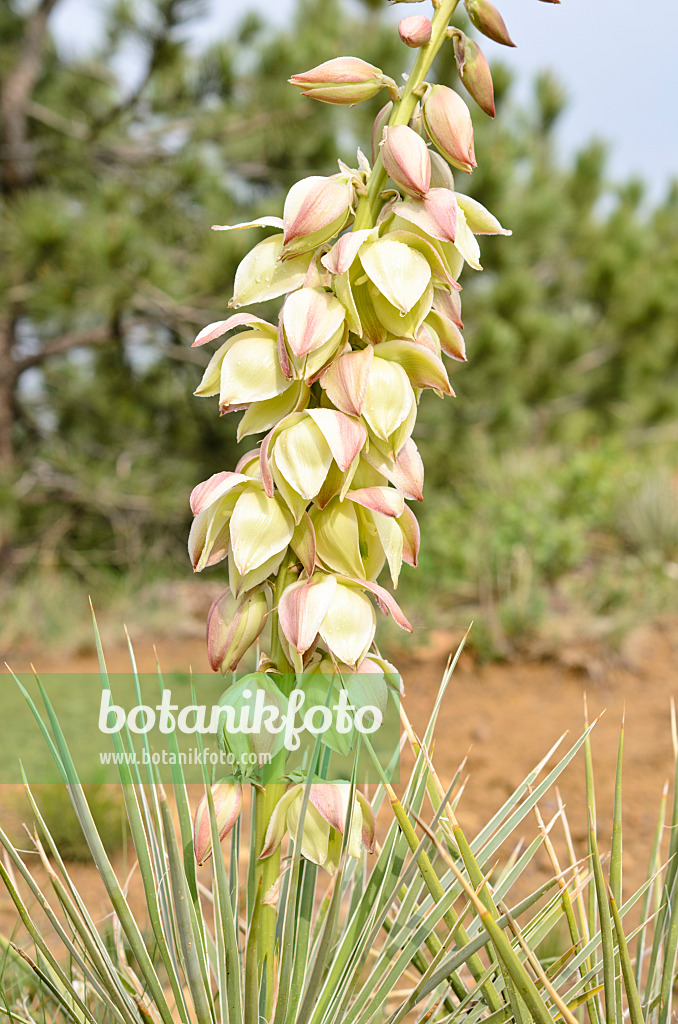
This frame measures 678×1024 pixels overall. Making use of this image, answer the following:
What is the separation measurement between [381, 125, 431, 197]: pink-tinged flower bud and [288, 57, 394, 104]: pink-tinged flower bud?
0.07 meters

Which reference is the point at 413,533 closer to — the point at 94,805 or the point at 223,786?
the point at 223,786

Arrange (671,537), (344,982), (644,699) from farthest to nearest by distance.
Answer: (671,537), (644,699), (344,982)

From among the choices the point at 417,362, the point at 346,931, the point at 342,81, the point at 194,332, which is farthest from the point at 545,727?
the point at 194,332

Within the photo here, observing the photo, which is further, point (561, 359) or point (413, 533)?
point (561, 359)

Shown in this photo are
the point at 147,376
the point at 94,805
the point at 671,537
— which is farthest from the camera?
the point at 147,376

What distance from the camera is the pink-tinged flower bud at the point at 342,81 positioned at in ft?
2.01

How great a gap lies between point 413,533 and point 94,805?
1.60 meters

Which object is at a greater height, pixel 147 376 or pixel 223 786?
pixel 223 786

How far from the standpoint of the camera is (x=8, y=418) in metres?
4.56

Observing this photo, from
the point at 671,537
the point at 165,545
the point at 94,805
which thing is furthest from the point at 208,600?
the point at 94,805

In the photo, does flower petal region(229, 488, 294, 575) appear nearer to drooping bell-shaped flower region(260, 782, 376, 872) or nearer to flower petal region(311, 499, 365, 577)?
flower petal region(311, 499, 365, 577)

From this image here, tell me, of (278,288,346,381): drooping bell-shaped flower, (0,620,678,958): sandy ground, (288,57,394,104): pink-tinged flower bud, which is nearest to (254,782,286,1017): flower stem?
(278,288,346,381): drooping bell-shaped flower

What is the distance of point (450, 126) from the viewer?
60 centimetres

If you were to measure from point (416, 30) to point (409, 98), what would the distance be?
5cm
